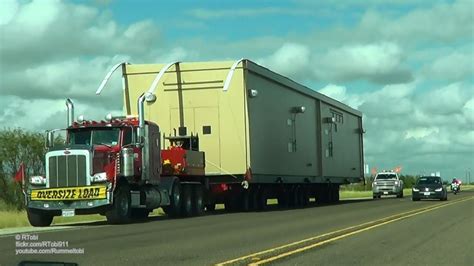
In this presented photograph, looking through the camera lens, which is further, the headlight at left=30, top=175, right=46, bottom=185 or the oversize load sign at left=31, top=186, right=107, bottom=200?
the headlight at left=30, top=175, right=46, bottom=185

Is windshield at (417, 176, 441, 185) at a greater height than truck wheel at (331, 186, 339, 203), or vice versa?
windshield at (417, 176, 441, 185)

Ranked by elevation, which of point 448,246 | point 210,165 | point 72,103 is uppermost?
point 72,103

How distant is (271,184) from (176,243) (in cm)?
1712

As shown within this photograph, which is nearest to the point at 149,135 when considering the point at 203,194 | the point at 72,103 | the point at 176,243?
the point at 72,103

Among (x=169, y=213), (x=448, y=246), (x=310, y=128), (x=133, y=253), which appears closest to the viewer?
(x=133, y=253)

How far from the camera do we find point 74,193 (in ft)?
71.7

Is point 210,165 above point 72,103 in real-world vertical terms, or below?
below

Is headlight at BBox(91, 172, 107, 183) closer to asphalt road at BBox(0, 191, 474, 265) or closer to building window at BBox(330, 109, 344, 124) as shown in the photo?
asphalt road at BBox(0, 191, 474, 265)

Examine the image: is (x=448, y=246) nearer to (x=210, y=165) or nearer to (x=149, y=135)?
(x=149, y=135)

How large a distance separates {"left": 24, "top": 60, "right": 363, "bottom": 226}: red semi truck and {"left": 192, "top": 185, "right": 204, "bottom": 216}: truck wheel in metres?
0.04

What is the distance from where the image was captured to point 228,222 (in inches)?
914

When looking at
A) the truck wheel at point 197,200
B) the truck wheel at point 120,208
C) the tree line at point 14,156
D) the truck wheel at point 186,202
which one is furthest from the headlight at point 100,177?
the tree line at point 14,156

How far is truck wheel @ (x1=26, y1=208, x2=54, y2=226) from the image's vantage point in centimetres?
2225

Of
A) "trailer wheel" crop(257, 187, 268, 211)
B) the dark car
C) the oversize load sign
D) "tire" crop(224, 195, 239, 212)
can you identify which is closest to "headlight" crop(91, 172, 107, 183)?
the oversize load sign
